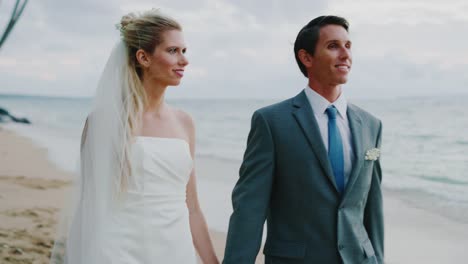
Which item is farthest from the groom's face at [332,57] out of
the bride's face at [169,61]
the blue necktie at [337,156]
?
the bride's face at [169,61]

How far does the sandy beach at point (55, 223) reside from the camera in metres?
6.09

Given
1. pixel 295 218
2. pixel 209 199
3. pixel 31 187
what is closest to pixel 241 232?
pixel 295 218

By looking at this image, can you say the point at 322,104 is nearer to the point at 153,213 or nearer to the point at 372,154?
the point at 372,154

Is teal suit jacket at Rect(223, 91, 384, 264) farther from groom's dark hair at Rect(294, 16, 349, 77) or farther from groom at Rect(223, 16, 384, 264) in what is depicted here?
groom's dark hair at Rect(294, 16, 349, 77)

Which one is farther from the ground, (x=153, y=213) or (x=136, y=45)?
(x=136, y=45)

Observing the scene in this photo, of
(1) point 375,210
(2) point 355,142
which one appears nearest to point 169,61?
(2) point 355,142

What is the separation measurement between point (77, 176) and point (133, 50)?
0.68 m

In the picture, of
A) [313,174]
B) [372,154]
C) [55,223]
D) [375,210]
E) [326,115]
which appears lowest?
[55,223]

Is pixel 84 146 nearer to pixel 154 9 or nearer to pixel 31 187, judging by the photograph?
pixel 154 9

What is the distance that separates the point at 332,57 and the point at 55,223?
517 centimetres

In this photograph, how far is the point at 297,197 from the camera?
279 centimetres

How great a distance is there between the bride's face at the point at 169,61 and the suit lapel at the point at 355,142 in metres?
0.83

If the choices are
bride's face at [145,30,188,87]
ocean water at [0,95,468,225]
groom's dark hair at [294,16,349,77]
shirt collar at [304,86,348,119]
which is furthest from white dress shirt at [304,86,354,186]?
ocean water at [0,95,468,225]

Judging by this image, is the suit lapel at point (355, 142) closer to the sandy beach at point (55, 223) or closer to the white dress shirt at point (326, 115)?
the white dress shirt at point (326, 115)
